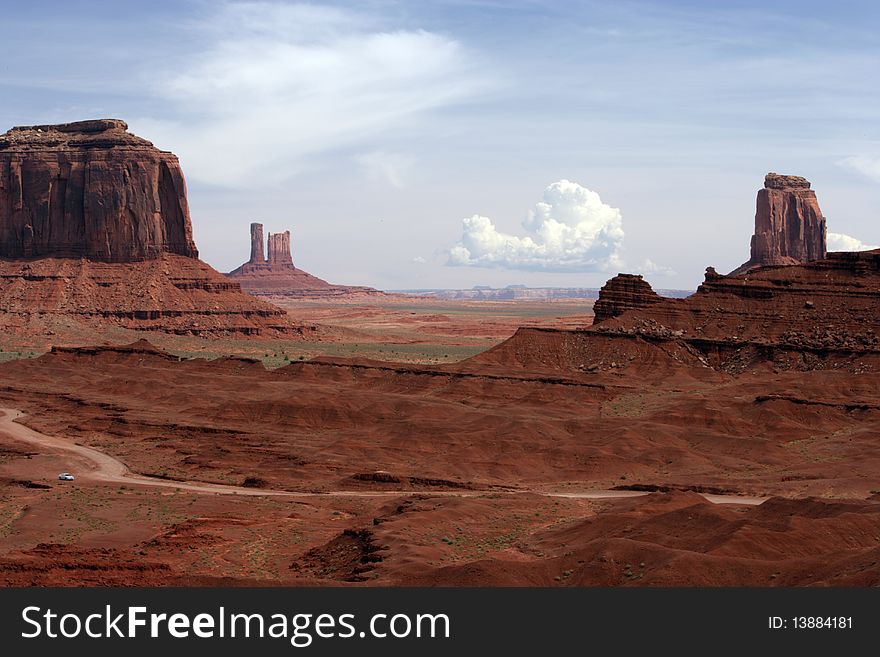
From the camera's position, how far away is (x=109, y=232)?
160250 mm

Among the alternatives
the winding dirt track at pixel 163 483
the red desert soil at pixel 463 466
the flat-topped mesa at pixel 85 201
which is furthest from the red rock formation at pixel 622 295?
the flat-topped mesa at pixel 85 201

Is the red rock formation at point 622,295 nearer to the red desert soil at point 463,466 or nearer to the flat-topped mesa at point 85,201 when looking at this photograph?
the red desert soil at point 463,466

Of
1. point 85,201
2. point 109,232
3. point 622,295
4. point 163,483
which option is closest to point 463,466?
point 163,483

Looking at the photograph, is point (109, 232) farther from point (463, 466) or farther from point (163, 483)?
point (463, 466)

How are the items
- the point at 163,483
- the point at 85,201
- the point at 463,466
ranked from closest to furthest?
the point at 163,483 < the point at 463,466 < the point at 85,201

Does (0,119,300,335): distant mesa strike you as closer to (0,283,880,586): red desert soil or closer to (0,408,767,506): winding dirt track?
(0,283,880,586): red desert soil

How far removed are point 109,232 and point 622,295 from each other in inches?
3180

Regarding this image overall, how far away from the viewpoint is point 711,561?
101 feet

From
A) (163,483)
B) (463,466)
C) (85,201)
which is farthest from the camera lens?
(85,201)

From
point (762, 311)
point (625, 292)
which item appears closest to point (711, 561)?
point (762, 311)

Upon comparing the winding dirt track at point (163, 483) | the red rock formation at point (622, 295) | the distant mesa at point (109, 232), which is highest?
the distant mesa at point (109, 232)

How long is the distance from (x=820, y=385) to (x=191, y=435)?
4439 cm

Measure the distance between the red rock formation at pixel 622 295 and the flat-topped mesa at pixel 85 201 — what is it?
75714mm

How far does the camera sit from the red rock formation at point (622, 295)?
112625 mm
